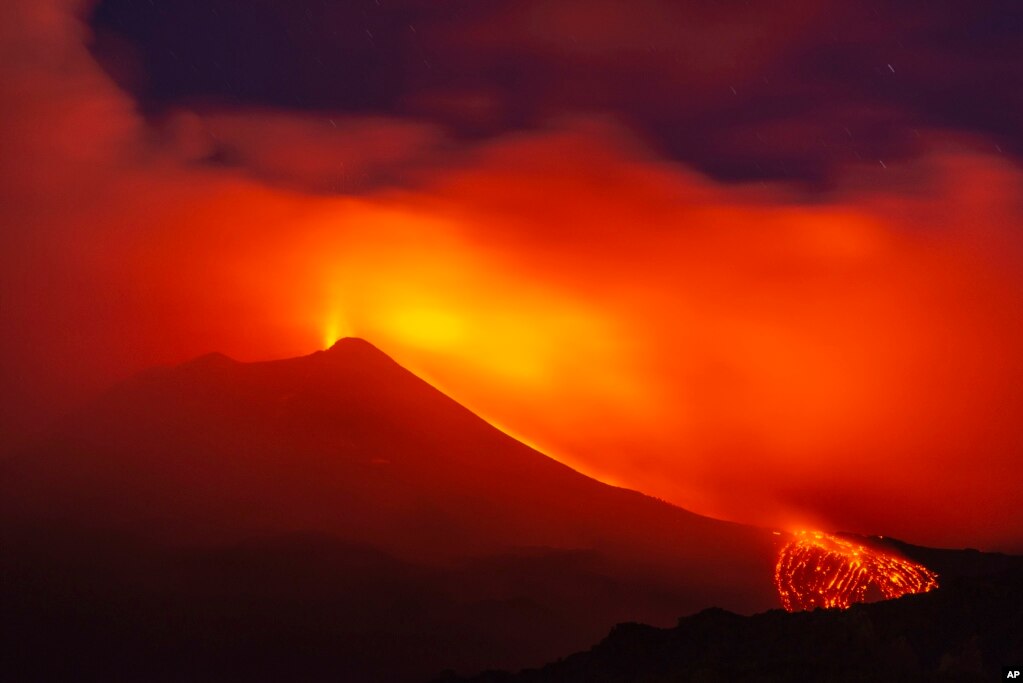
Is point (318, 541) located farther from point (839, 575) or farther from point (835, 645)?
point (835, 645)

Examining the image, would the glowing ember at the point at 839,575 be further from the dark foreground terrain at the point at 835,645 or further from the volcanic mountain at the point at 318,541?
the dark foreground terrain at the point at 835,645

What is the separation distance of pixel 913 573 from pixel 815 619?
34977 millimetres

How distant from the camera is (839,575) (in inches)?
3034

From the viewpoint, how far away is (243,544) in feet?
295

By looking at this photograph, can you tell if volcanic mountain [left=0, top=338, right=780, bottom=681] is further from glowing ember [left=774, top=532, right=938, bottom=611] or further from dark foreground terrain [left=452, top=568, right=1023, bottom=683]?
dark foreground terrain [left=452, top=568, right=1023, bottom=683]

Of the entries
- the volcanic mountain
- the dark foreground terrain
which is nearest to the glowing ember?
the volcanic mountain

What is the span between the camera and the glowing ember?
7269 cm

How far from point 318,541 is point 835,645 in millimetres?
54505

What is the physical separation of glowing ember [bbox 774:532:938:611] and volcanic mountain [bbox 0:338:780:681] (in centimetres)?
291

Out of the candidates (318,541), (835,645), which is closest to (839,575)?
(835,645)

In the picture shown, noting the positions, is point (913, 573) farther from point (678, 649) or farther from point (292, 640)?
point (292, 640)

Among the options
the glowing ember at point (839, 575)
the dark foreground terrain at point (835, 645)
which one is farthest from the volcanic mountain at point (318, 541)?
the dark foreground terrain at point (835, 645)

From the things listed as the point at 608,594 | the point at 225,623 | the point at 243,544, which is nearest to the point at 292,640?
the point at 225,623

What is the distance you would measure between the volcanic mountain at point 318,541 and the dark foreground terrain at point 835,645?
67.0 feet
